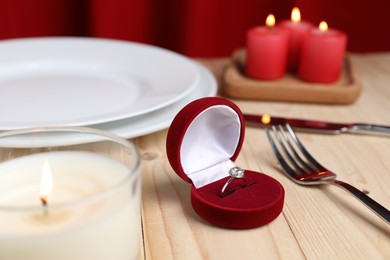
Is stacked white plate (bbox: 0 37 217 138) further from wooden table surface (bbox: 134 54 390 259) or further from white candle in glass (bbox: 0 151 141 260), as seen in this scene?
white candle in glass (bbox: 0 151 141 260)

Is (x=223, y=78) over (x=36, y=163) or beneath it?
beneath

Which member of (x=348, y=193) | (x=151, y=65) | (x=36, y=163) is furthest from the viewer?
(x=151, y=65)

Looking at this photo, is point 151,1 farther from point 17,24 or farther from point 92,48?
point 92,48

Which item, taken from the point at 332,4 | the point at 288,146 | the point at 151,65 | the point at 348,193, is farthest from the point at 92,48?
the point at 332,4

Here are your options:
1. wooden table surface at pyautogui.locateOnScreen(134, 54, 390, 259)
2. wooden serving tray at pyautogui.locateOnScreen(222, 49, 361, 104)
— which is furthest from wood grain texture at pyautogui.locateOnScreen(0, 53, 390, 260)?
wooden serving tray at pyautogui.locateOnScreen(222, 49, 361, 104)

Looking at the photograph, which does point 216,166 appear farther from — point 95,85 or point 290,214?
point 95,85

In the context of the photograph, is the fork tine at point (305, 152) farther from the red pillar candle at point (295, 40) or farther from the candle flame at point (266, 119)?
the red pillar candle at point (295, 40)

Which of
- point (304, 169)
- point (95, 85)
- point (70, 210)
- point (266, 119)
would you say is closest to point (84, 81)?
point (95, 85)
